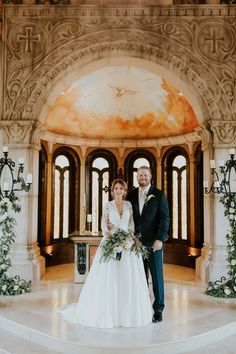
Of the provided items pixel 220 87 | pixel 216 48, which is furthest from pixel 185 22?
pixel 220 87

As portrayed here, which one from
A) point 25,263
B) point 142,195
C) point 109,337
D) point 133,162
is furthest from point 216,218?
point 133,162

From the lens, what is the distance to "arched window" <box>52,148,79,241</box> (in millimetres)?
10844

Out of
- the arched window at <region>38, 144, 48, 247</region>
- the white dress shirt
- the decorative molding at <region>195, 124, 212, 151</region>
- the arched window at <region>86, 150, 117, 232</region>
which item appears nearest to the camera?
the white dress shirt

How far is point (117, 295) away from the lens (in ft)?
16.4

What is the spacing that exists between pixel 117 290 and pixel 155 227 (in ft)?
3.27

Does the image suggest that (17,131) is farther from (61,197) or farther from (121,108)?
(121,108)

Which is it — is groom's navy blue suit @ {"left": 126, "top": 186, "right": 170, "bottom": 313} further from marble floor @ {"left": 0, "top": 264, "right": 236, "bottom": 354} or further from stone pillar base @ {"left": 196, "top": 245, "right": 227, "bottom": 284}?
stone pillar base @ {"left": 196, "top": 245, "right": 227, "bottom": 284}

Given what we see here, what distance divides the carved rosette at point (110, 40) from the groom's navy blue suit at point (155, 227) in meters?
3.32

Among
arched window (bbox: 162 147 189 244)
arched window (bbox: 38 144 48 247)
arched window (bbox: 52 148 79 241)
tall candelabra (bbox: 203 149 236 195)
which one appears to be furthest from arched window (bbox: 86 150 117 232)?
tall candelabra (bbox: 203 149 236 195)

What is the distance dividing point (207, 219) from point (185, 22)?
4.13m

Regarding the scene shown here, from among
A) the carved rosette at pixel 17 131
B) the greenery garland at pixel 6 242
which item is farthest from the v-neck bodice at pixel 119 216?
the carved rosette at pixel 17 131

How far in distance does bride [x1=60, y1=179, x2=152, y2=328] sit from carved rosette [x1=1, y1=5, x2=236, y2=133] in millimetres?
3620

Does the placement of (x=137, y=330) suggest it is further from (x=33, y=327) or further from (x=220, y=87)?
(x=220, y=87)

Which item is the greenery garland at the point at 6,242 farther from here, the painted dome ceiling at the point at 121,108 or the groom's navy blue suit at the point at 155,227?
the painted dome ceiling at the point at 121,108
